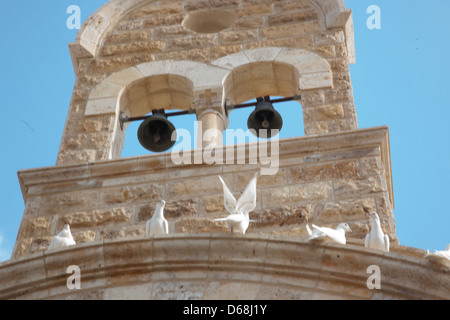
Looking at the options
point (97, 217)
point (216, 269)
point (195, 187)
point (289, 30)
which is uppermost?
point (289, 30)

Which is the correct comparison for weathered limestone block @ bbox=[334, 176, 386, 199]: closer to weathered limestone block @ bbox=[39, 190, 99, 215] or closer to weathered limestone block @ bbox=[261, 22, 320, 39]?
weathered limestone block @ bbox=[39, 190, 99, 215]

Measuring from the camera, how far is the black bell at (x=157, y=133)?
11.8 m

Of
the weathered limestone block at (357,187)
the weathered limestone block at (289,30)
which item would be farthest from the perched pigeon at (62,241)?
the weathered limestone block at (289,30)

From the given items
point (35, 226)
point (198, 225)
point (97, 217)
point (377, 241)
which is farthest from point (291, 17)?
point (377, 241)

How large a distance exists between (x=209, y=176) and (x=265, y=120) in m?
1.84

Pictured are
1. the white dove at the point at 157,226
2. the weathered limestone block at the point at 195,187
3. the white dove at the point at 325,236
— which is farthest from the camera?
the weathered limestone block at the point at 195,187

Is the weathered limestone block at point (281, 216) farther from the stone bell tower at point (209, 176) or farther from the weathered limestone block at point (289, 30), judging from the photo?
the weathered limestone block at point (289, 30)

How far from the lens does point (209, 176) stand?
10.1 m

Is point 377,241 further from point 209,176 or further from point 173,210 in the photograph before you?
point 209,176

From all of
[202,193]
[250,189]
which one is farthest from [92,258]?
[202,193]

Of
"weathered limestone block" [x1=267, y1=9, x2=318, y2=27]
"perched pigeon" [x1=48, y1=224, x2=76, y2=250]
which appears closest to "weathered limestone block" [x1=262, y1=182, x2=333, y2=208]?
"perched pigeon" [x1=48, y1=224, x2=76, y2=250]

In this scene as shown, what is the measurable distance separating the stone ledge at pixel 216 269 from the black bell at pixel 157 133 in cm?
397

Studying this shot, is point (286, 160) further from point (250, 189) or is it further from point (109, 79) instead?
point (109, 79)

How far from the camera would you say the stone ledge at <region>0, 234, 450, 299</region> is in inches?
291
